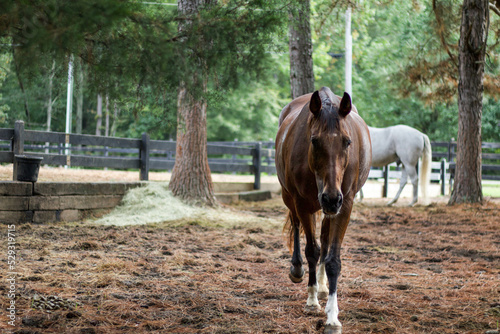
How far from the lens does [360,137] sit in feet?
13.2

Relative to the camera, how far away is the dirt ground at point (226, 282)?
128 inches

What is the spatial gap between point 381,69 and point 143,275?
82.3 feet

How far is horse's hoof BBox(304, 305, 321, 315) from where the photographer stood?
11.9ft

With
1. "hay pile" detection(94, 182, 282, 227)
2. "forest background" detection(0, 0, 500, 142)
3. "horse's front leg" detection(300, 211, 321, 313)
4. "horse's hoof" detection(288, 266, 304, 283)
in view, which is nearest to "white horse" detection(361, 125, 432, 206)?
"forest background" detection(0, 0, 500, 142)

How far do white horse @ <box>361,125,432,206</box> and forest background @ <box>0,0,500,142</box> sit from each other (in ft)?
5.00

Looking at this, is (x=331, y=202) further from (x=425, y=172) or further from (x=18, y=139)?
(x=425, y=172)

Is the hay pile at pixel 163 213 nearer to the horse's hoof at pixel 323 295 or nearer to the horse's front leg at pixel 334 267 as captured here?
the horse's hoof at pixel 323 295

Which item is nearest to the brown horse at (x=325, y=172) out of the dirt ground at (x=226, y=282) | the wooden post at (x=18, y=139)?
the dirt ground at (x=226, y=282)

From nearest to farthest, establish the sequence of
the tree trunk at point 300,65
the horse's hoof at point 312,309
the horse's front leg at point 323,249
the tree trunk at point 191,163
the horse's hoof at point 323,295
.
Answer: the horse's hoof at point 312,309
the horse's front leg at point 323,249
the horse's hoof at point 323,295
the tree trunk at point 191,163
the tree trunk at point 300,65

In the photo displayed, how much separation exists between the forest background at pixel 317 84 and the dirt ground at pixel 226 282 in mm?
1332

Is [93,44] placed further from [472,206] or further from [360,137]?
[472,206]

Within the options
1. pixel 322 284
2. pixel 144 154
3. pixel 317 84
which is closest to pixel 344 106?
pixel 322 284

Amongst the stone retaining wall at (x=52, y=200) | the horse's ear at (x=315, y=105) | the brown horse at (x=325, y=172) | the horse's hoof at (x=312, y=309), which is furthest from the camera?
the stone retaining wall at (x=52, y=200)

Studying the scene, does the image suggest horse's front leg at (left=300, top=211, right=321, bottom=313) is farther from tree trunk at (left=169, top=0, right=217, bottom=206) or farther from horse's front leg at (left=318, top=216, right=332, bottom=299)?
tree trunk at (left=169, top=0, right=217, bottom=206)
